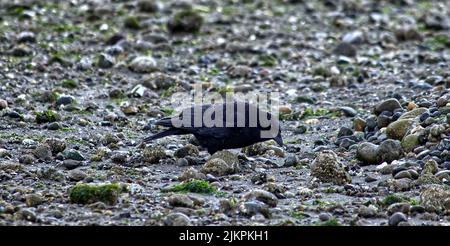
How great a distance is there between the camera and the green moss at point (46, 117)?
11625mm

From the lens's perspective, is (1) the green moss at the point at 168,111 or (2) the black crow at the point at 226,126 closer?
(2) the black crow at the point at 226,126

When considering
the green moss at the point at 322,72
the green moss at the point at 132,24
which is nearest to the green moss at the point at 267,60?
the green moss at the point at 322,72

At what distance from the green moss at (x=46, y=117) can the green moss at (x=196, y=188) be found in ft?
10.9

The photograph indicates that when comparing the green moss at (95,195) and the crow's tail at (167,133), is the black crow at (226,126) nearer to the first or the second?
the crow's tail at (167,133)

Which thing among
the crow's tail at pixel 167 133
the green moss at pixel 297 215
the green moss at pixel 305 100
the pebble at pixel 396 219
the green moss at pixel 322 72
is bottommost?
the green moss at pixel 297 215

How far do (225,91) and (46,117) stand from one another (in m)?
2.96

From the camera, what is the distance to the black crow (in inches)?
386

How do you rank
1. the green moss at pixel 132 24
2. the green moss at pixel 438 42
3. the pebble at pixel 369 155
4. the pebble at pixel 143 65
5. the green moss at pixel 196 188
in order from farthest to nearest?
the green moss at pixel 132 24 < the green moss at pixel 438 42 < the pebble at pixel 143 65 < the pebble at pixel 369 155 < the green moss at pixel 196 188

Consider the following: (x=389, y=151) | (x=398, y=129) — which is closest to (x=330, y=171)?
Answer: (x=389, y=151)

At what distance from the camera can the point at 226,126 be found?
9836 mm

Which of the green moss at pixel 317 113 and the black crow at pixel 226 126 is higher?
the black crow at pixel 226 126

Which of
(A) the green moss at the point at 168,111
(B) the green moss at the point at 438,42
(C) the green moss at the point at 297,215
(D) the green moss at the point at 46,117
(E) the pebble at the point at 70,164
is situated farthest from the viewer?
(B) the green moss at the point at 438,42

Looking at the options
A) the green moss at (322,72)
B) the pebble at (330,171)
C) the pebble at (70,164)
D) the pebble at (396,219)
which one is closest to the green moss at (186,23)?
the green moss at (322,72)
